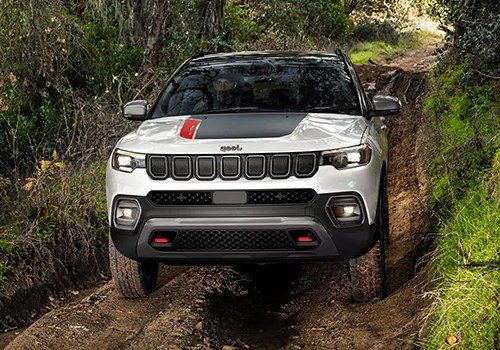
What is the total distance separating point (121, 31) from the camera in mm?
15297

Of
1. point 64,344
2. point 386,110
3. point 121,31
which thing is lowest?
point 121,31

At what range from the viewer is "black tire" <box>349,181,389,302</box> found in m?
5.59

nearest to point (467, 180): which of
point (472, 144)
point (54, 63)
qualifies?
point (472, 144)

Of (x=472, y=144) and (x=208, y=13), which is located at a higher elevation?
(x=472, y=144)

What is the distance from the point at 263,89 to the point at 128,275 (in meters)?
1.81

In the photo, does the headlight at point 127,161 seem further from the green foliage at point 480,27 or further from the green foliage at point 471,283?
the green foliage at point 480,27

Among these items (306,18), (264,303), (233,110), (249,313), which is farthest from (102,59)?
(306,18)

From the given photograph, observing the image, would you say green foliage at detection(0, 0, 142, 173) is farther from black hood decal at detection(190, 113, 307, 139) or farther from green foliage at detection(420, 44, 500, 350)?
green foliage at detection(420, 44, 500, 350)

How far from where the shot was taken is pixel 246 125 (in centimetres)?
557

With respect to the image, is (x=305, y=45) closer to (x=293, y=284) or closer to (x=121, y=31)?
(x=121, y=31)

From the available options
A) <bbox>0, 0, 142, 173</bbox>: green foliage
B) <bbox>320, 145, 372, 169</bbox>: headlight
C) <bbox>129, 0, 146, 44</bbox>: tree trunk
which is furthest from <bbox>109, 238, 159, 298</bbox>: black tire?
<bbox>129, 0, 146, 44</bbox>: tree trunk

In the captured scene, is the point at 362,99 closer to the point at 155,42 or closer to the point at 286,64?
the point at 286,64

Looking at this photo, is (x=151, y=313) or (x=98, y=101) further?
(x=98, y=101)

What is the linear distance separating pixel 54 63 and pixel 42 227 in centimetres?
438
